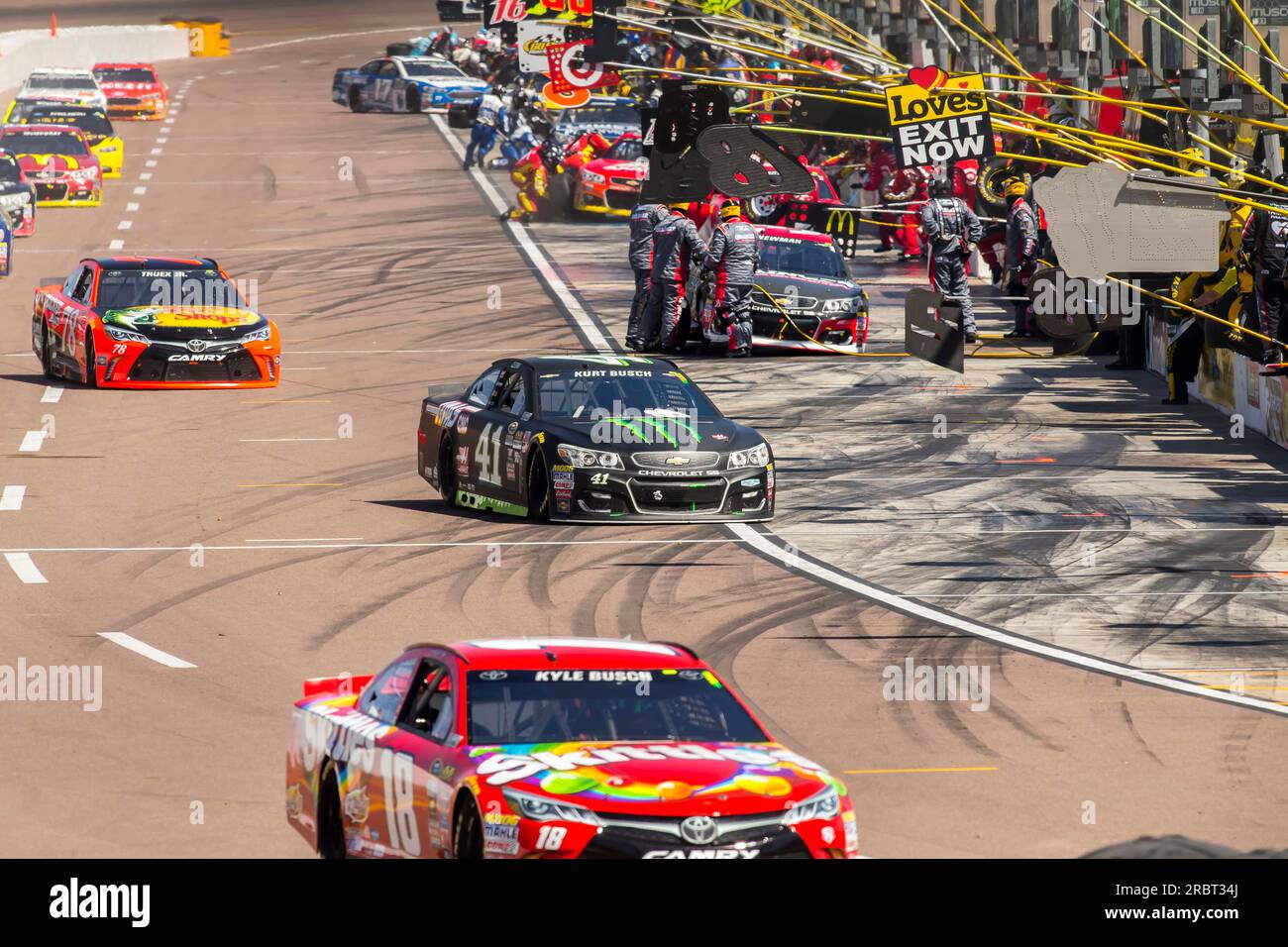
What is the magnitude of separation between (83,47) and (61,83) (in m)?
17.9

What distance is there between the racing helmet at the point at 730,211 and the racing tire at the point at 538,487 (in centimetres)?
904

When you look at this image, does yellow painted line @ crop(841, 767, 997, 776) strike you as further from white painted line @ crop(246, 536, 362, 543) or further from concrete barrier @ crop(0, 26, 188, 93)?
concrete barrier @ crop(0, 26, 188, 93)

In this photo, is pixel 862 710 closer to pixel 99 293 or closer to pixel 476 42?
pixel 99 293

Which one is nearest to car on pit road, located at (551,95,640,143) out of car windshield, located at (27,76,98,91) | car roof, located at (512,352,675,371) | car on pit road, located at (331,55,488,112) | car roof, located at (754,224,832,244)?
car on pit road, located at (331,55,488,112)

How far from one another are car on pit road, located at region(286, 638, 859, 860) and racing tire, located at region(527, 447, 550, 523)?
844 centimetres

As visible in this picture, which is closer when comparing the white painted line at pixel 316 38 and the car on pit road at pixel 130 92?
the car on pit road at pixel 130 92

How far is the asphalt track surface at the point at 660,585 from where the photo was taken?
37.4ft

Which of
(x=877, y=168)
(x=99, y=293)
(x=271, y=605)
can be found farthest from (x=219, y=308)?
(x=877, y=168)

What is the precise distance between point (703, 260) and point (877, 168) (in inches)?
531

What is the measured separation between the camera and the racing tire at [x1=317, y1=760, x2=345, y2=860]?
9.90 m

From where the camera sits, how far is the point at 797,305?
94.8 feet

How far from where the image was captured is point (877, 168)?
40.7 meters

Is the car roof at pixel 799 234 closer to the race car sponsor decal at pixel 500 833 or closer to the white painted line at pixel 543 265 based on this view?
the white painted line at pixel 543 265

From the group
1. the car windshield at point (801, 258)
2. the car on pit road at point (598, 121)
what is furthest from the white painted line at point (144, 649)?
the car on pit road at point (598, 121)
